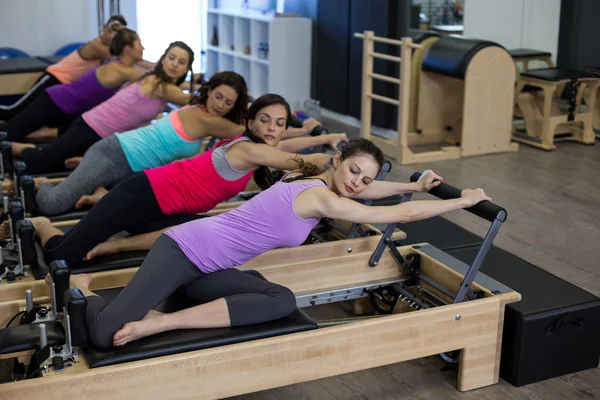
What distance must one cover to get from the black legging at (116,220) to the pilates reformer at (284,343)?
0.98 ft

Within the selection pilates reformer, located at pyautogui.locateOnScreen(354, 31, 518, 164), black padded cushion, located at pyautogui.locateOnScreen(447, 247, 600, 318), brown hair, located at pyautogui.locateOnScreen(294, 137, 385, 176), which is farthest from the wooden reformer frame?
pilates reformer, located at pyautogui.locateOnScreen(354, 31, 518, 164)

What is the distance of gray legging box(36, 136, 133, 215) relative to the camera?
3.81 meters

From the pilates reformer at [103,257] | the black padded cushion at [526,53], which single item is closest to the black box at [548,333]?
the pilates reformer at [103,257]

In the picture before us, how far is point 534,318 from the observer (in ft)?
9.07

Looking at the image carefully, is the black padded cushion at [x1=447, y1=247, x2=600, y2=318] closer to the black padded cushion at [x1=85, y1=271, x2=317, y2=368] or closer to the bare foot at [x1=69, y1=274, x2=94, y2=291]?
the black padded cushion at [x1=85, y1=271, x2=317, y2=368]

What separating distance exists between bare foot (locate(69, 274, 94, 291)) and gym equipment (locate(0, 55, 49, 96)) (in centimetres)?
369

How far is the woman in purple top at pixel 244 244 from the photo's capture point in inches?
98.0

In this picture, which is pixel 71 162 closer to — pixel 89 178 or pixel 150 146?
pixel 89 178

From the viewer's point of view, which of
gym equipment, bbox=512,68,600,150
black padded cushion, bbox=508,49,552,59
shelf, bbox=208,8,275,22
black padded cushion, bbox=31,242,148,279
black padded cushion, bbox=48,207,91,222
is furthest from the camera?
shelf, bbox=208,8,275,22

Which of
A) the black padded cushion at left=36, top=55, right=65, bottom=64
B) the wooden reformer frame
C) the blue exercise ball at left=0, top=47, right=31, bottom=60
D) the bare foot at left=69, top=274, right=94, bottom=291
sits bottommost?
the wooden reformer frame

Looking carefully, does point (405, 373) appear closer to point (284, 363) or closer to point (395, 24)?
point (284, 363)

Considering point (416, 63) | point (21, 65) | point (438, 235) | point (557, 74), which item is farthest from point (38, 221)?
point (557, 74)

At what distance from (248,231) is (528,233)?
7.44ft

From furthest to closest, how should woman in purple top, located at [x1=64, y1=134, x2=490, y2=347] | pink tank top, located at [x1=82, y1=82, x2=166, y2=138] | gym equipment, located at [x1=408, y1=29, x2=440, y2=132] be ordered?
gym equipment, located at [x1=408, y1=29, x2=440, y2=132], pink tank top, located at [x1=82, y1=82, x2=166, y2=138], woman in purple top, located at [x1=64, y1=134, x2=490, y2=347]
